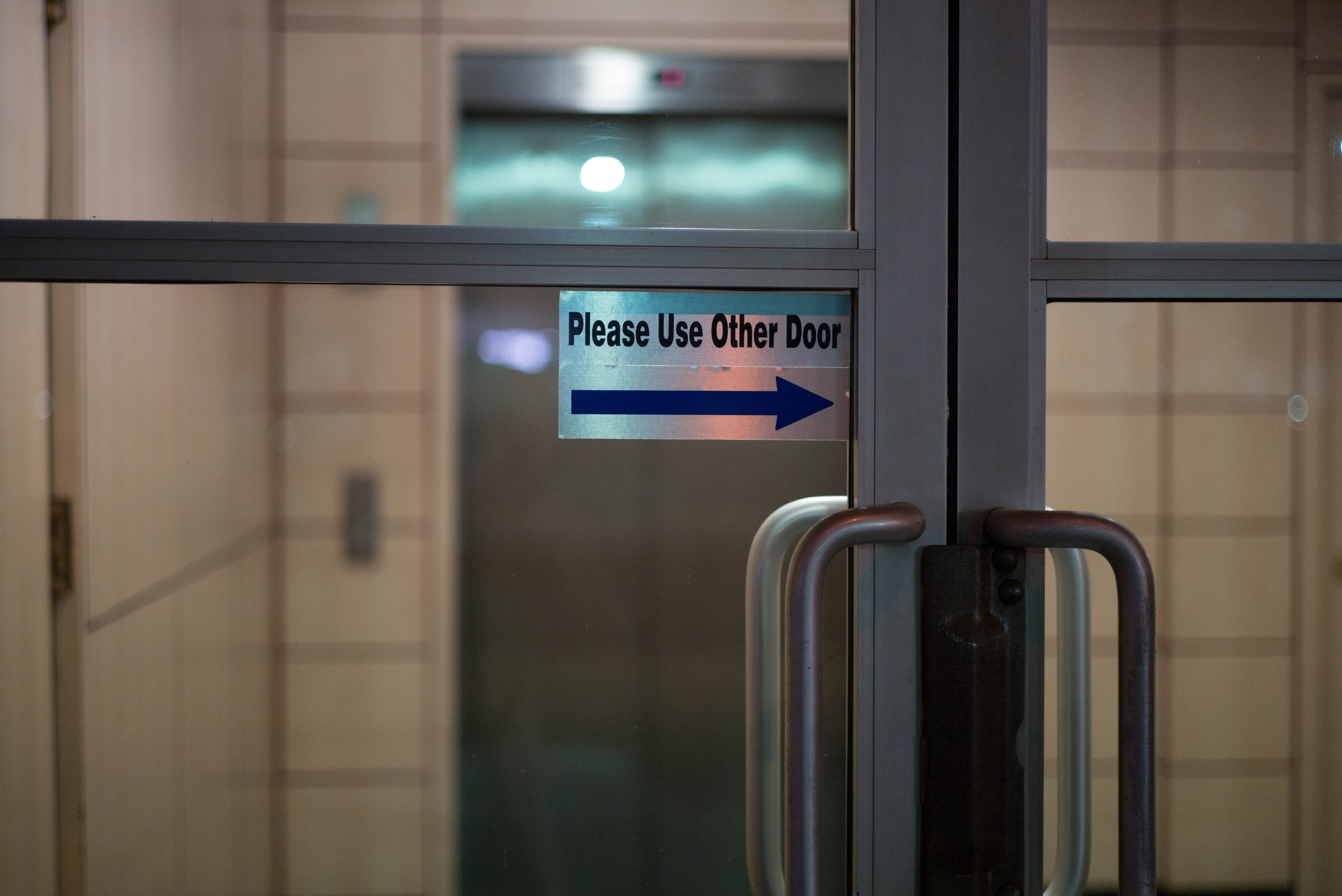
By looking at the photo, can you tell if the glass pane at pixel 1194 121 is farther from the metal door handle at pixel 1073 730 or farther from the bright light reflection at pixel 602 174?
the bright light reflection at pixel 602 174

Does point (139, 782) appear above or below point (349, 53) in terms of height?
below

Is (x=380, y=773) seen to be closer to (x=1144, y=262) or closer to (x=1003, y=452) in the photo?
(x=1003, y=452)

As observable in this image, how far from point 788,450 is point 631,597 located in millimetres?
283

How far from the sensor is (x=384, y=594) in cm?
98

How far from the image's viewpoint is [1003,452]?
3.09 feet

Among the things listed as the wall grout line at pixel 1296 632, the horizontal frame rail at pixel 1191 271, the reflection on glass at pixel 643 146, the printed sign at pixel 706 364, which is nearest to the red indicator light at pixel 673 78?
the reflection on glass at pixel 643 146

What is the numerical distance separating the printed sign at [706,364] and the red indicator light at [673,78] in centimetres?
27

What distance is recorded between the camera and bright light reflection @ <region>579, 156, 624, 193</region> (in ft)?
3.12

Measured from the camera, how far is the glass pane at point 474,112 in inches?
37.3

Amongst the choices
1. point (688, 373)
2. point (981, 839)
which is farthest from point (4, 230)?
point (981, 839)

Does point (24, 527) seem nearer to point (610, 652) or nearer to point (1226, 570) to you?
point (610, 652)

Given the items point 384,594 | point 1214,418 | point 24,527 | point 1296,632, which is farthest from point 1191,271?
point 24,527

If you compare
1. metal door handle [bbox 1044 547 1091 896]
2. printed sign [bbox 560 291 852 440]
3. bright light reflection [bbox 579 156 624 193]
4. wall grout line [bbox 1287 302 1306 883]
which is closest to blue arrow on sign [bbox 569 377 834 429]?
printed sign [bbox 560 291 852 440]

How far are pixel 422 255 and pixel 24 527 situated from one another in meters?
0.64
